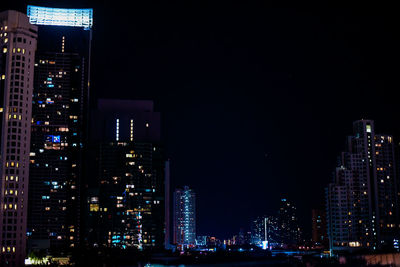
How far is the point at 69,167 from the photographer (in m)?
190

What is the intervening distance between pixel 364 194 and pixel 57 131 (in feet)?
347

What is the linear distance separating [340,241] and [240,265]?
113 ft

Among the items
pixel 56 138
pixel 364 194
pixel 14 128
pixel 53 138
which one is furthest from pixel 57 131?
pixel 364 194

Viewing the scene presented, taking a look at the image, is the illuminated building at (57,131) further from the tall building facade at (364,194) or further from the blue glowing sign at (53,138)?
the tall building facade at (364,194)

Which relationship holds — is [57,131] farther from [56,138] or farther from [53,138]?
[53,138]

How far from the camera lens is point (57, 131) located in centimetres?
19025

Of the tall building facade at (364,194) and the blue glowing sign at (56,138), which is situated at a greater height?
the blue glowing sign at (56,138)

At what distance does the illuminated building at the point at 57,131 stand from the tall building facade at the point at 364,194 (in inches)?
3467

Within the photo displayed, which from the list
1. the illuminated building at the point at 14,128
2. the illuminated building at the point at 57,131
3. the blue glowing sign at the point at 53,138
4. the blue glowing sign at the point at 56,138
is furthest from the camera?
the blue glowing sign at the point at 56,138

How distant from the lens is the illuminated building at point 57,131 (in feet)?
601

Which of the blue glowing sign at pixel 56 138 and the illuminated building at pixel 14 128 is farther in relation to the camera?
the blue glowing sign at pixel 56 138

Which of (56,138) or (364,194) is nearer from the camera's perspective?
(364,194)

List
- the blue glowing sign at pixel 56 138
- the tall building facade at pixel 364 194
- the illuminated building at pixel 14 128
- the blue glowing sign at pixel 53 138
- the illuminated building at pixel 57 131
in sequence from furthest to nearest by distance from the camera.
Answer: the blue glowing sign at pixel 56 138
the blue glowing sign at pixel 53 138
the illuminated building at pixel 57 131
the tall building facade at pixel 364 194
the illuminated building at pixel 14 128

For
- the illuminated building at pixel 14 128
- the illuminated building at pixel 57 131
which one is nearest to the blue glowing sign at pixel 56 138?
the illuminated building at pixel 57 131
